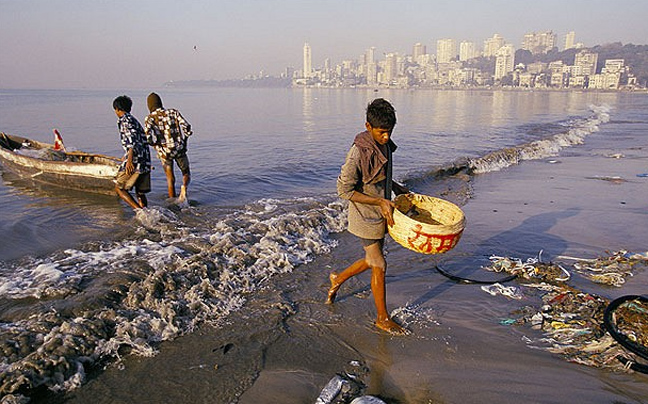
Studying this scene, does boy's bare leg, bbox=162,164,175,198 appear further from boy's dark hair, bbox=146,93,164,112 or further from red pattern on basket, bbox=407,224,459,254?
red pattern on basket, bbox=407,224,459,254

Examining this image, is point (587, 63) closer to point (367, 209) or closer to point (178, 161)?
point (178, 161)

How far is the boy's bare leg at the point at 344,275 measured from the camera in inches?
160

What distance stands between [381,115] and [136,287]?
332 centimetres

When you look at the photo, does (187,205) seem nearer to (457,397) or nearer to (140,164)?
(140,164)

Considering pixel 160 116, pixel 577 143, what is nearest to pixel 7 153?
pixel 160 116

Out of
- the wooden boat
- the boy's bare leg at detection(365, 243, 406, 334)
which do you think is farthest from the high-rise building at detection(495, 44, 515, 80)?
the boy's bare leg at detection(365, 243, 406, 334)

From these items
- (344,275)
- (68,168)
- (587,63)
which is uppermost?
(587,63)

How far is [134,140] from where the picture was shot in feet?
24.0

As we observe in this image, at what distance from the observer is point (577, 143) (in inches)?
752

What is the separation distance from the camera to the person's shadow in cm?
512

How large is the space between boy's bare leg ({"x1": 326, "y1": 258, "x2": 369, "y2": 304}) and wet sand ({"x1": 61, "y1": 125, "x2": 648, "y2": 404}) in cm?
14

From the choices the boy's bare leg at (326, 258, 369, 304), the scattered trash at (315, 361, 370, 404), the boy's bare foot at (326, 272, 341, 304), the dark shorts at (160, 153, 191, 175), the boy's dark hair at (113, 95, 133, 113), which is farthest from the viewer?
the dark shorts at (160, 153, 191, 175)

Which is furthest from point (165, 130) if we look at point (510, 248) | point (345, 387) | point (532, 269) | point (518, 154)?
point (518, 154)

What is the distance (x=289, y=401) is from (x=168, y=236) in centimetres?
446
